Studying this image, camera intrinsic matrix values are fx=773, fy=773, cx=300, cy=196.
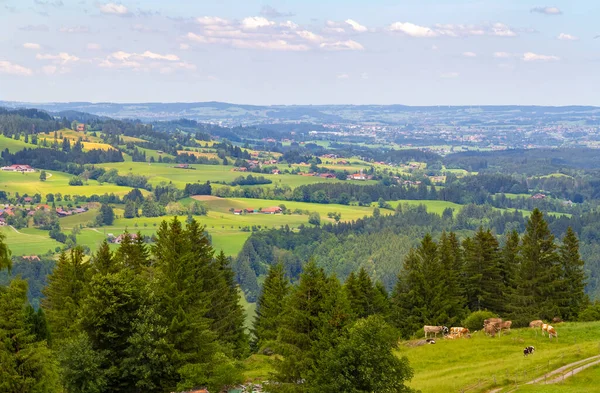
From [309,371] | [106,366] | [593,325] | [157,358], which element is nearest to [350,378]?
[309,371]

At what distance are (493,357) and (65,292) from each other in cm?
3458

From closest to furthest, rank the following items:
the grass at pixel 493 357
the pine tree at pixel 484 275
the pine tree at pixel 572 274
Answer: the grass at pixel 493 357 < the pine tree at pixel 572 274 < the pine tree at pixel 484 275

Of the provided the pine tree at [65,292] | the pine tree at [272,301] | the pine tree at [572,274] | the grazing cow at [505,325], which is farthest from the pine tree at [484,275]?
the pine tree at [65,292]

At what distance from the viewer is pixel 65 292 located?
210ft

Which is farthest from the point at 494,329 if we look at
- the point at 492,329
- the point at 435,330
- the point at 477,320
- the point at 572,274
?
the point at 572,274

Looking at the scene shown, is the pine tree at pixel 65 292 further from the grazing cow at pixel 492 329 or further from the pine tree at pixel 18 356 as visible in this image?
the grazing cow at pixel 492 329

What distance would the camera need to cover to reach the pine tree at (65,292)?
202 ft

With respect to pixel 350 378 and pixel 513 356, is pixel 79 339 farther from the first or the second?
pixel 513 356

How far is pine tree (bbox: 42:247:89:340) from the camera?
6164 centimetres

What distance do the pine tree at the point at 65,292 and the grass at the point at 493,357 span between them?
26.8 m

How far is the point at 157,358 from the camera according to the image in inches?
1868

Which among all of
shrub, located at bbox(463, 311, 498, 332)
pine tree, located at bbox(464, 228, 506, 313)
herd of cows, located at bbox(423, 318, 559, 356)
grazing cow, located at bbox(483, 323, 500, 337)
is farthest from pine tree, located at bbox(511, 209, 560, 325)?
grazing cow, located at bbox(483, 323, 500, 337)

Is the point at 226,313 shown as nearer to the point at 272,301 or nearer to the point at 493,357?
the point at 272,301

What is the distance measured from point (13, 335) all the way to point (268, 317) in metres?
40.1
